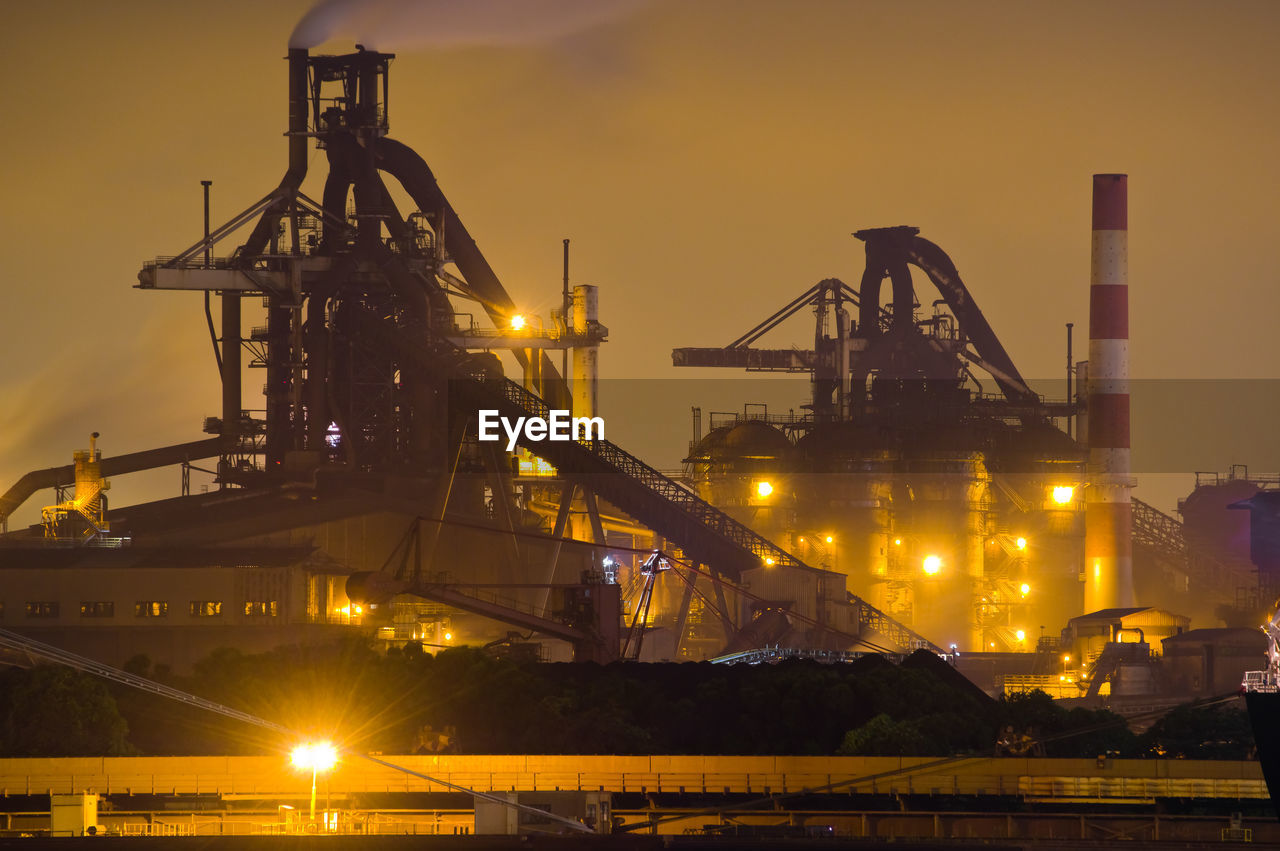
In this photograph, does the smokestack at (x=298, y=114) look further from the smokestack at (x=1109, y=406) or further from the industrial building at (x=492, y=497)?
the smokestack at (x=1109, y=406)

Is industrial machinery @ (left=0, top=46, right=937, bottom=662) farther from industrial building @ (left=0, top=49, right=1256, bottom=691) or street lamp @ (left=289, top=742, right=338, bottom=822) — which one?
street lamp @ (left=289, top=742, right=338, bottom=822)

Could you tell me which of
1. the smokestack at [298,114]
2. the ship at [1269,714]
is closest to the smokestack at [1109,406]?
the smokestack at [298,114]

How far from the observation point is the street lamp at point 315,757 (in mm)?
49969

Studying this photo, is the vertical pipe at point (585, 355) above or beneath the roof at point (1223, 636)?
above

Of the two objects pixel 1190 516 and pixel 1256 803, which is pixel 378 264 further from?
pixel 1190 516

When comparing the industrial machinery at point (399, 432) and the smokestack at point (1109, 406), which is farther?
the smokestack at point (1109, 406)

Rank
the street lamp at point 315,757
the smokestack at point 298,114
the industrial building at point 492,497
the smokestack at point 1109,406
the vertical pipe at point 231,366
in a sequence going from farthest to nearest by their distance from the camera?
1. the smokestack at point 1109,406
2. the smokestack at point 298,114
3. the vertical pipe at point 231,366
4. the industrial building at point 492,497
5. the street lamp at point 315,757

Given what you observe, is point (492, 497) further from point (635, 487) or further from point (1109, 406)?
point (1109, 406)

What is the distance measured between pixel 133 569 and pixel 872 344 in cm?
4460

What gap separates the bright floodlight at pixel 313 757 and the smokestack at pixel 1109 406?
4507 cm

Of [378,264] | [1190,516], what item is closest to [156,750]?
[378,264]

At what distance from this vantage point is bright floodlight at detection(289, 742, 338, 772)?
50528 millimetres

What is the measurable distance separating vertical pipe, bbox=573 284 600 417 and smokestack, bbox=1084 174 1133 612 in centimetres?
1932

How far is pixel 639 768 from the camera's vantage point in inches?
2174
